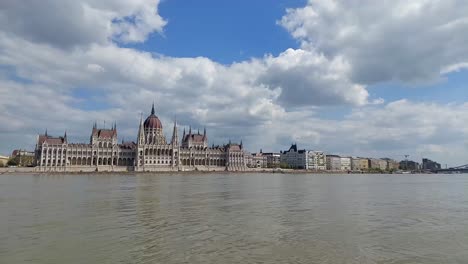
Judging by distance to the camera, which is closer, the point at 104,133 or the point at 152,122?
the point at 104,133

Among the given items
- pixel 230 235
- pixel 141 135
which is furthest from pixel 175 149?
pixel 230 235

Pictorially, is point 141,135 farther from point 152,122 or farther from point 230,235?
point 230,235

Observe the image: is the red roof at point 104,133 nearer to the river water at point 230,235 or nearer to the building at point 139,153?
the building at point 139,153

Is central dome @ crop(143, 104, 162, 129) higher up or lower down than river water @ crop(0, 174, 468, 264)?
higher up

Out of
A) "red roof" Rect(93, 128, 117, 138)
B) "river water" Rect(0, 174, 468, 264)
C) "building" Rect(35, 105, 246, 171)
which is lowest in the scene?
"river water" Rect(0, 174, 468, 264)

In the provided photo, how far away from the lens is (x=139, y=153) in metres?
169

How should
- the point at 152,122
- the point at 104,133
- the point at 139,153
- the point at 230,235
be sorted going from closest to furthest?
the point at 230,235, the point at 139,153, the point at 104,133, the point at 152,122

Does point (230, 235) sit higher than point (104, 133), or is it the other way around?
point (104, 133)

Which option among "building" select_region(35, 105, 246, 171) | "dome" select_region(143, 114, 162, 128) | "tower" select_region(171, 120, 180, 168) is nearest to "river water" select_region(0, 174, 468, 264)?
"building" select_region(35, 105, 246, 171)

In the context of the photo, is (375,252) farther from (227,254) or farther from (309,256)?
(227,254)

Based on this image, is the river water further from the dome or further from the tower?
the dome

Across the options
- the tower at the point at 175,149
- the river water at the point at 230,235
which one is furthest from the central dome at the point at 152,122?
the river water at the point at 230,235

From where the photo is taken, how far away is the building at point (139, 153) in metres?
159

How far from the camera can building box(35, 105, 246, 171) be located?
159 m
